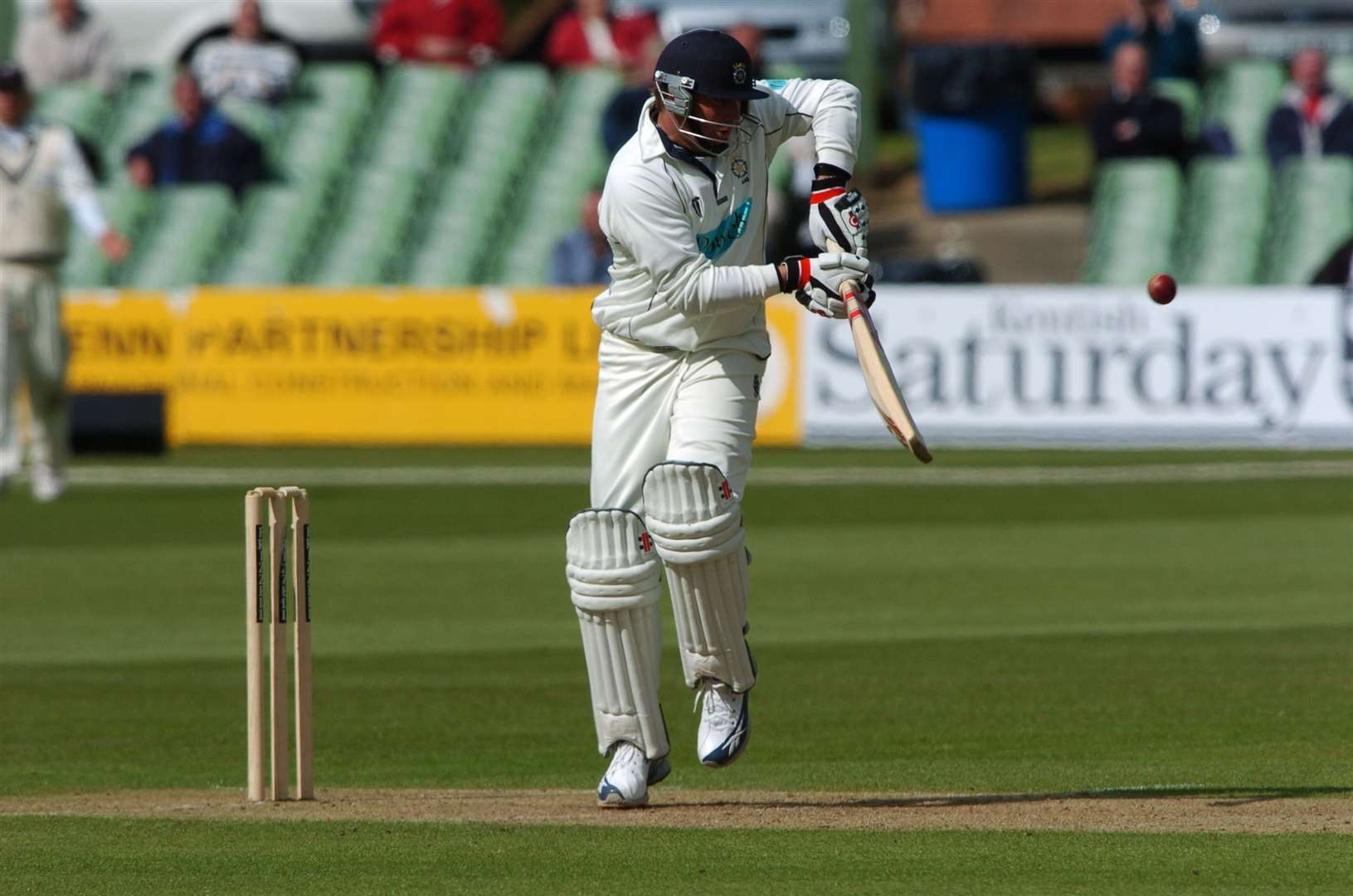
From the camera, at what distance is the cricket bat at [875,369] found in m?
5.61

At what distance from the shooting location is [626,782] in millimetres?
5820

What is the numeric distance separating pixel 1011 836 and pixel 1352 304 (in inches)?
429

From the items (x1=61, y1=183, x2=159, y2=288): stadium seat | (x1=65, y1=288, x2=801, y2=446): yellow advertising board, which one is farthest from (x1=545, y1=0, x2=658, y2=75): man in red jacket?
(x1=65, y1=288, x2=801, y2=446): yellow advertising board

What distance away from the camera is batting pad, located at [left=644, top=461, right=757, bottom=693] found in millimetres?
5656

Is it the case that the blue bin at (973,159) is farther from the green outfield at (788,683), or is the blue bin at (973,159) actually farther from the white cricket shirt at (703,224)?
the white cricket shirt at (703,224)

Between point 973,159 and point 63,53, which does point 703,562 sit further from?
point 63,53

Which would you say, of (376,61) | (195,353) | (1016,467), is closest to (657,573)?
(1016,467)

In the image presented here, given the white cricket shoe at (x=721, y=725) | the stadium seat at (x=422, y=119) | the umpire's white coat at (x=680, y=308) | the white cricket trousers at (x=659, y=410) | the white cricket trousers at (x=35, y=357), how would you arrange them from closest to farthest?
the umpire's white coat at (x=680, y=308) → the white cricket trousers at (x=659, y=410) → the white cricket shoe at (x=721, y=725) → the white cricket trousers at (x=35, y=357) → the stadium seat at (x=422, y=119)

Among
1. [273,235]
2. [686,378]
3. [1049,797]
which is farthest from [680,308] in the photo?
[273,235]

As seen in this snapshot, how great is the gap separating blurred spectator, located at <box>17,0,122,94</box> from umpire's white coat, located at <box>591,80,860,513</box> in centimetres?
1563

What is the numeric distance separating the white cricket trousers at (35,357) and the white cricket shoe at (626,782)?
326 inches

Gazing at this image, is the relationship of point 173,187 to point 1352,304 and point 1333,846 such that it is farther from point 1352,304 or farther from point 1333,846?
point 1333,846

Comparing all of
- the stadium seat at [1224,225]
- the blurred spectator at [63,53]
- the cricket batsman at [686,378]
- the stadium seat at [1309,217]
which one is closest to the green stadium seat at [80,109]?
the blurred spectator at [63,53]

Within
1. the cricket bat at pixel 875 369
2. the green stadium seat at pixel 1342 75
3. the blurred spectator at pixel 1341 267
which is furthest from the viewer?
the green stadium seat at pixel 1342 75
